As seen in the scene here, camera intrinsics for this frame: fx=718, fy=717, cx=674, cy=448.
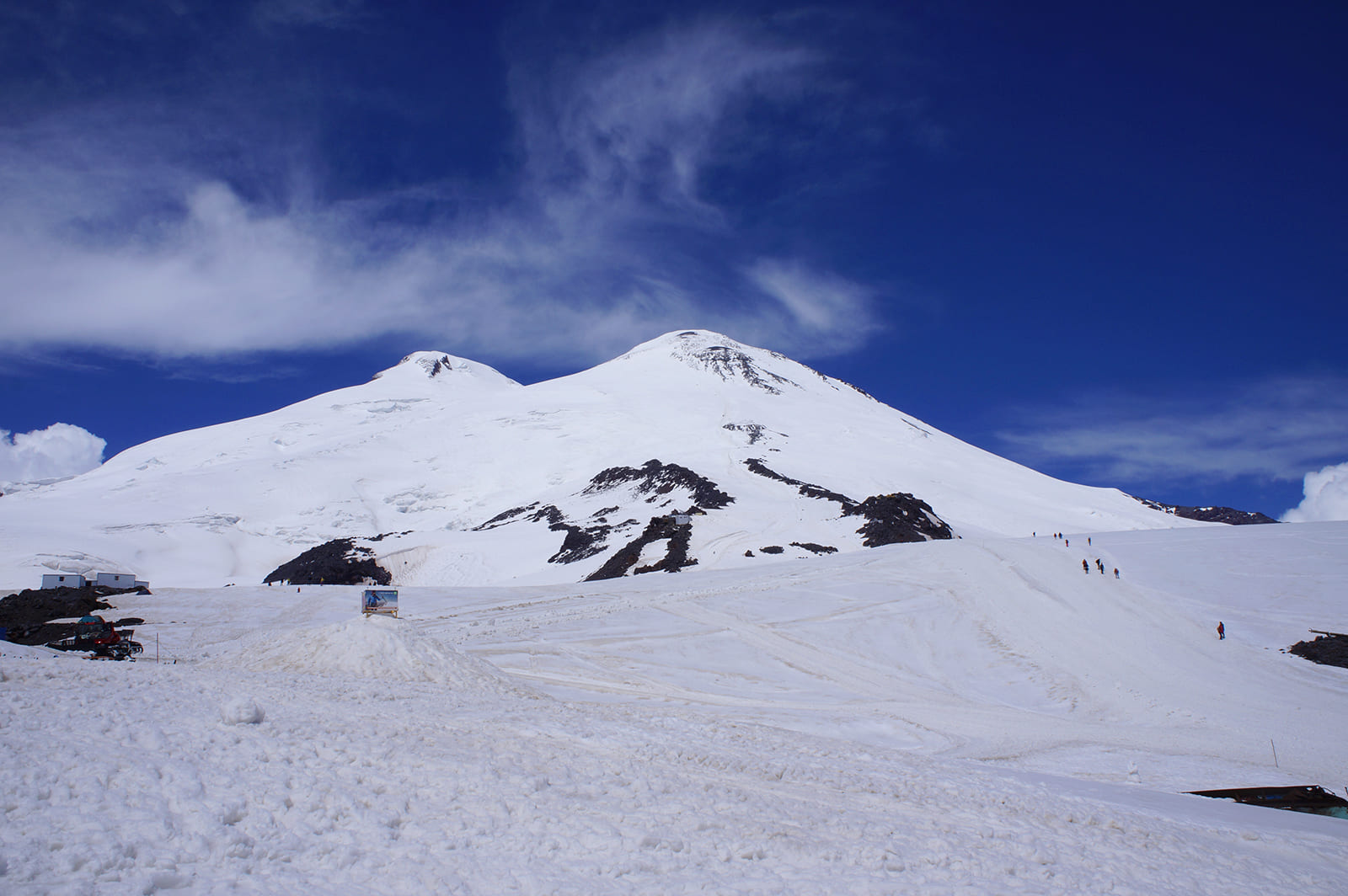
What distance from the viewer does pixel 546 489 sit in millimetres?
85625

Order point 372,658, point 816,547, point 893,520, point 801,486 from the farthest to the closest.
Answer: point 801,486, point 893,520, point 816,547, point 372,658

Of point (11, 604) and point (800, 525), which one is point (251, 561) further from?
point (800, 525)

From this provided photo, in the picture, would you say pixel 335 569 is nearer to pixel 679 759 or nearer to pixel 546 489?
pixel 546 489

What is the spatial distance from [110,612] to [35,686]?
24.4 meters

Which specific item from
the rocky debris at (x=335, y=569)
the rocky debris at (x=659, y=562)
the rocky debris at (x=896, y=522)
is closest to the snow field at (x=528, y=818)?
the rocky debris at (x=659, y=562)

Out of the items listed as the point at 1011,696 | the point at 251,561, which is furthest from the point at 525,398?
the point at 1011,696

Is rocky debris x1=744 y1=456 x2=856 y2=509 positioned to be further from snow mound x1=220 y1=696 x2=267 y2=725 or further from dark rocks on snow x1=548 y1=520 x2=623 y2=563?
→ snow mound x1=220 y1=696 x2=267 y2=725

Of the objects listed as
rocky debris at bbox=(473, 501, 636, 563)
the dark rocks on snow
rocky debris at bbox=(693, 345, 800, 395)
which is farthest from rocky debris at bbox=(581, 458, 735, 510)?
rocky debris at bbox=(693, 345, 800, 395)

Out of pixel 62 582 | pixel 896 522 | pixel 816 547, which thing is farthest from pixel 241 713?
pixel 896 522

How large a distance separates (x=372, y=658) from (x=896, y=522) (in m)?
39.4

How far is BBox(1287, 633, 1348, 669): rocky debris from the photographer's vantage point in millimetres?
22219

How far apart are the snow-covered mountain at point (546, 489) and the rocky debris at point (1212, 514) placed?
20.6 ft

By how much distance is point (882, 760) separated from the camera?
1103 centimetres

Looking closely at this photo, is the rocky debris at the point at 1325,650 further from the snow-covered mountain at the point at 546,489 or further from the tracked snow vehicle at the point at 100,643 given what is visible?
the tracked snow vehicle at the point at 100,643
